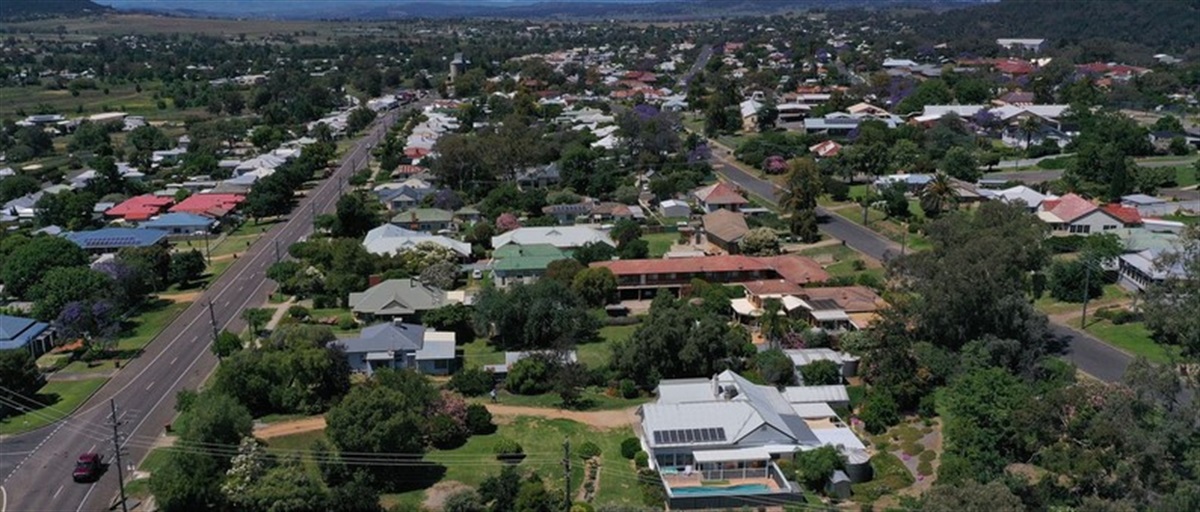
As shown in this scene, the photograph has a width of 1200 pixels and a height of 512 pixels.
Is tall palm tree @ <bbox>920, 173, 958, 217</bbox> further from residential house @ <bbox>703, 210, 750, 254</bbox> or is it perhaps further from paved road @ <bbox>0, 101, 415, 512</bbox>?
paved road @ <bbox>0, 101, 415, 512</bbox>

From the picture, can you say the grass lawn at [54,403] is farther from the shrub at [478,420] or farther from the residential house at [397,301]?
the shrub at [478,420]

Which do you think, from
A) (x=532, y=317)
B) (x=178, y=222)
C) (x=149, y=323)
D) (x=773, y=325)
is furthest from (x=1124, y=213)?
(x=178, y=222)

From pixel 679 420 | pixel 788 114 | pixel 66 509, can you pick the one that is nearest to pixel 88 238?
pixel 66 509

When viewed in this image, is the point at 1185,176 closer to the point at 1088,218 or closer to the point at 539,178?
the point at 1088,218

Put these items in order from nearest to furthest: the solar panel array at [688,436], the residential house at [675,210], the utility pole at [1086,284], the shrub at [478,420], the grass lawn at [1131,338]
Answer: the solar panel array at [688,436]
the shrub at [478,420]
the grass lawn at [1131,338]
the utility pole at [1086,284]
the residential house at [675,210]

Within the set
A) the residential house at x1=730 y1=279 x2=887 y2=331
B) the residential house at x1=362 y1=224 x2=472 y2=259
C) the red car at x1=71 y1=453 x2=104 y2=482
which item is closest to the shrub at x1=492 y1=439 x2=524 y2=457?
the red car at x1=71 y1=453 x2=104 y2=482

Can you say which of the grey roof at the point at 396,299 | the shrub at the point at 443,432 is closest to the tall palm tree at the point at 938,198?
the grey roof at the point at 396,299

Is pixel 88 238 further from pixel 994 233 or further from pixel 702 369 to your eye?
pixel 994 233
